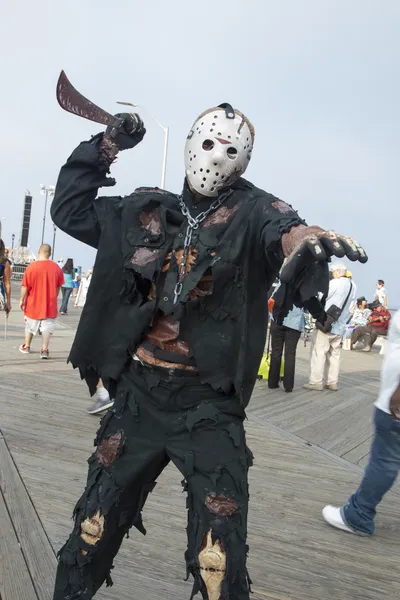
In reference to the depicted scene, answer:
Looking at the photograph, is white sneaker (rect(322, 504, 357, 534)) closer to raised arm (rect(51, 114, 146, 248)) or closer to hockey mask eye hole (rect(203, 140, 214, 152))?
raised arm (rect(51, 114, 146, 248))

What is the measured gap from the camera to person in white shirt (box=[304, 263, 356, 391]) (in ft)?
25.0

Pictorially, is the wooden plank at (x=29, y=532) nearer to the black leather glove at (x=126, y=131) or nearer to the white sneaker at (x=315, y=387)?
the black leather glove at (x=126, y=131)

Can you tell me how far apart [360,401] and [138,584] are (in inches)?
223

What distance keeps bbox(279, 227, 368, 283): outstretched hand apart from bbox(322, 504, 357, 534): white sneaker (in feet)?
7.86

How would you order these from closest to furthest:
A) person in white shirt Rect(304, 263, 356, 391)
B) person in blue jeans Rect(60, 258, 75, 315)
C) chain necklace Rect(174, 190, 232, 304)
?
chain necklace Rect(174, 190, 232, 304) < person in white shirt Rect(304, 263, 356, 391) < person in blue jeans Rect(60, 258, 75, 315)

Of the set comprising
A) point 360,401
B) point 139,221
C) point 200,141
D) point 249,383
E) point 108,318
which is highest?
point 200,141

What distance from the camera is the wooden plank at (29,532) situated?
270 centimetres

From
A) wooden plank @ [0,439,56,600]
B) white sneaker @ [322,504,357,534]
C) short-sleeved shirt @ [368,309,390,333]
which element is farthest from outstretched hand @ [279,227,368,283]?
short-sleeved shirt @ [368,309,390,333]

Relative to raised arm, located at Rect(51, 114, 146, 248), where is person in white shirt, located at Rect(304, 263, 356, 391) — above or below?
below

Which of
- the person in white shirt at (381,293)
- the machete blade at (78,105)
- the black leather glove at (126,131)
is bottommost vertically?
the person in white shirt at (381,293)

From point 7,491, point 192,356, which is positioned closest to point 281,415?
point 7,491

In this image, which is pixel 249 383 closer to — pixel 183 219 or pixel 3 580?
pixel 183 219

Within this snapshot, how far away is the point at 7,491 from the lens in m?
3.64

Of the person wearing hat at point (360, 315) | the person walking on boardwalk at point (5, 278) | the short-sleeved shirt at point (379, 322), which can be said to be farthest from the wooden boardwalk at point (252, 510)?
the person wearing hat at point (360, 315)
